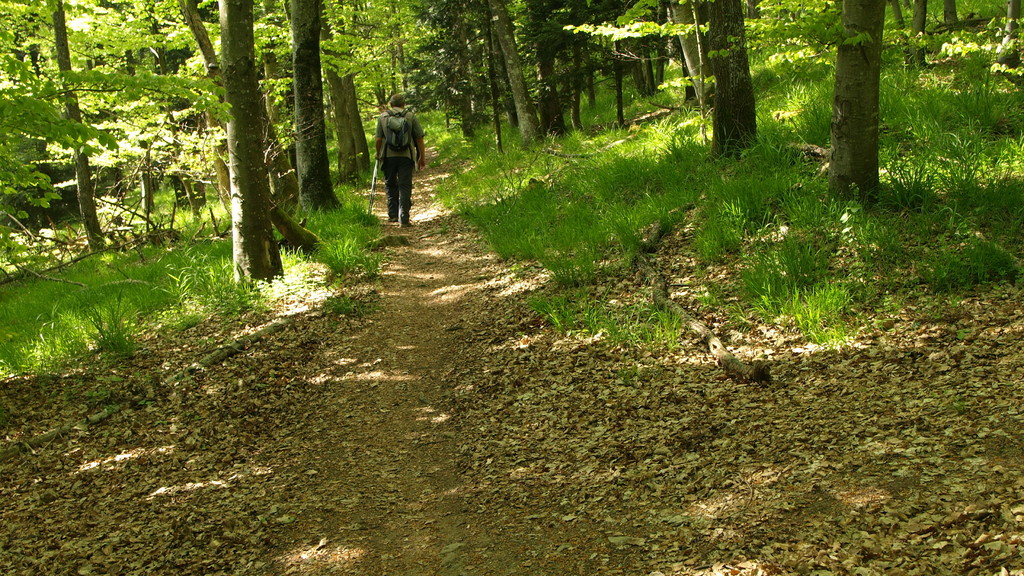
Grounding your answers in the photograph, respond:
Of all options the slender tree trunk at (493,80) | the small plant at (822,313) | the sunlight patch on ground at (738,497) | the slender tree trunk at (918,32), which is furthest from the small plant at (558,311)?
the slender tree trunk at (493,80)

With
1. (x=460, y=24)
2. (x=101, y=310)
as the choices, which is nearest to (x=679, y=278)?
(x=101, y=310)

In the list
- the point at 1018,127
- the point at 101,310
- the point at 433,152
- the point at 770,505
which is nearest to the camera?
the point at 770,505

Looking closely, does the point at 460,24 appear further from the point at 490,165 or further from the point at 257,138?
the point at 257,138

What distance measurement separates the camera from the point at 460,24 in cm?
2125

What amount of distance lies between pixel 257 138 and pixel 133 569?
5.21 meters

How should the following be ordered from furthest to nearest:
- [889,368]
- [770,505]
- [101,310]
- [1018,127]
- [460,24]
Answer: [460,24] → [101,310] → [1018,127] → [889,368] → [770,505]

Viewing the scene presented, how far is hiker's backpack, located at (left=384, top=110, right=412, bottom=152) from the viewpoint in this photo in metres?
11.3

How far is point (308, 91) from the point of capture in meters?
11.1

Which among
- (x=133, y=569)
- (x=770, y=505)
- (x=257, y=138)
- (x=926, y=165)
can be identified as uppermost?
(x=257, y=138)

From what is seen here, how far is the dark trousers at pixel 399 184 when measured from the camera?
11602 mm

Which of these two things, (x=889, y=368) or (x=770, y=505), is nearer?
(x=770, y=505)

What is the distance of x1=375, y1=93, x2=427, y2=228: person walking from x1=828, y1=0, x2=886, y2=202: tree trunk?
290 inches

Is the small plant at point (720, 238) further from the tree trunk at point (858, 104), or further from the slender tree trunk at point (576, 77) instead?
the slender tree trunk at point (576, 77)

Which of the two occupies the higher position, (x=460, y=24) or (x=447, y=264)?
(x=460, y=24)
